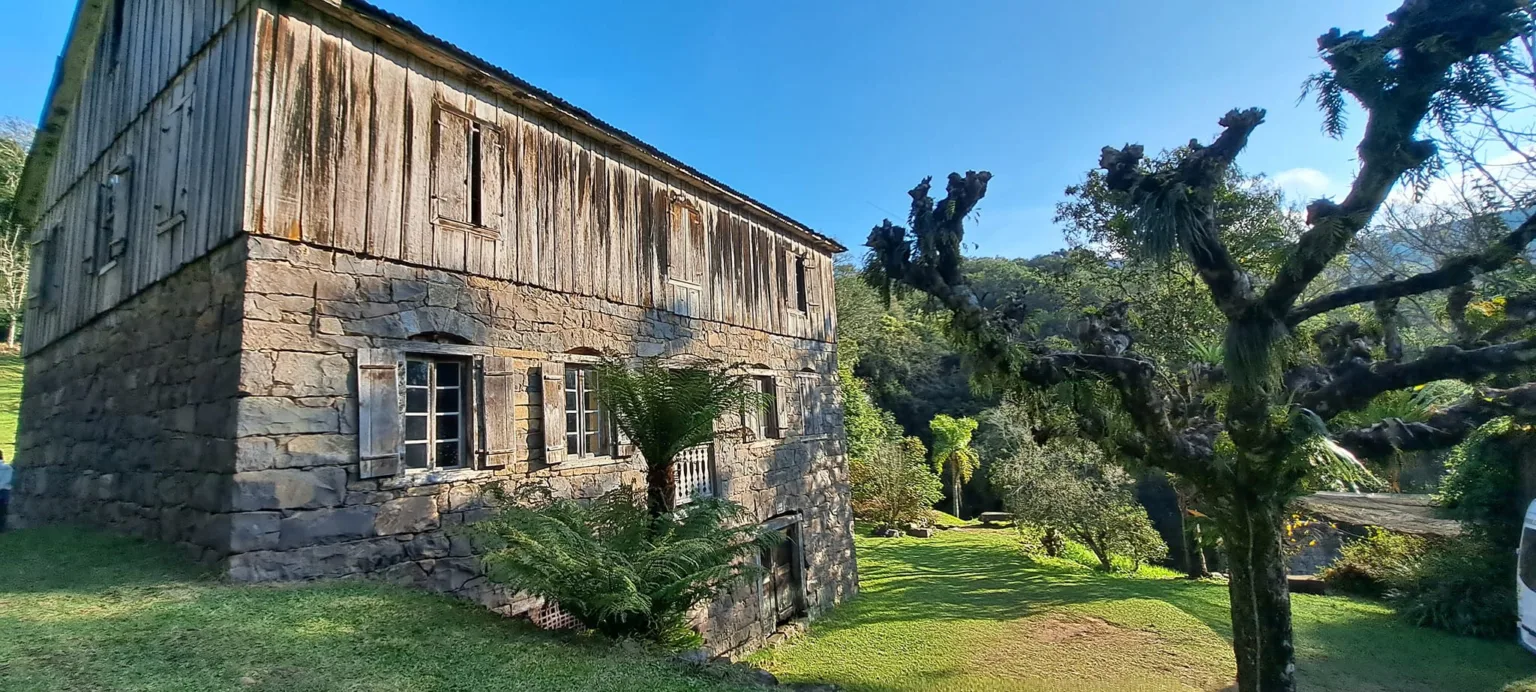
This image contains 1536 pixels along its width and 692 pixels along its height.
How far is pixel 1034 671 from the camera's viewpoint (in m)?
8.42

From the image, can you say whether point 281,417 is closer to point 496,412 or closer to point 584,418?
point 496,412

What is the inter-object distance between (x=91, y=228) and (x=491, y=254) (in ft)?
19.2

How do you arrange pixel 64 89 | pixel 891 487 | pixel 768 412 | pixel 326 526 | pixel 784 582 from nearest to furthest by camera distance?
pixel 326 526 → pixel 64 89 → pixel 784 582 → pixel 768 412 → pixel 891 487

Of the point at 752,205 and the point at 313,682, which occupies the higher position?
the point at 752,205

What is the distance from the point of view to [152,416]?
6414 mm

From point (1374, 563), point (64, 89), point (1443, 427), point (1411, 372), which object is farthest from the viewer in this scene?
point (1374, 563)

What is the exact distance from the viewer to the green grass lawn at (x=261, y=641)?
3453 mm

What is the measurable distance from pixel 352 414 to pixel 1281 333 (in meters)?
8.47

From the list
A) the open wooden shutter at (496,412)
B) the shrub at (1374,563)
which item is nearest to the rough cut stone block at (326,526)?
the open wooden shutter at (496,412)

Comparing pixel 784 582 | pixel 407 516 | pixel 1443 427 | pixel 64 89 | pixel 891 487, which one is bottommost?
pixel 784 582

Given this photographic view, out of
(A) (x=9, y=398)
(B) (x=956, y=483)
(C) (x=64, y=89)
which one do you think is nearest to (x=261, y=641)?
(C) (x=64, y=89)

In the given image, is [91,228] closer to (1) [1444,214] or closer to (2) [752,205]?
(2) [752,205]

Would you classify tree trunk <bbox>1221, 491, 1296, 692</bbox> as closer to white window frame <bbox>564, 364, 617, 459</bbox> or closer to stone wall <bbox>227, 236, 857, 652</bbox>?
stone wall <bbox>227, 236, 857, 652</bbox>

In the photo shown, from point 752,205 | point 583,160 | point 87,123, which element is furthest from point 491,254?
point 87,123
